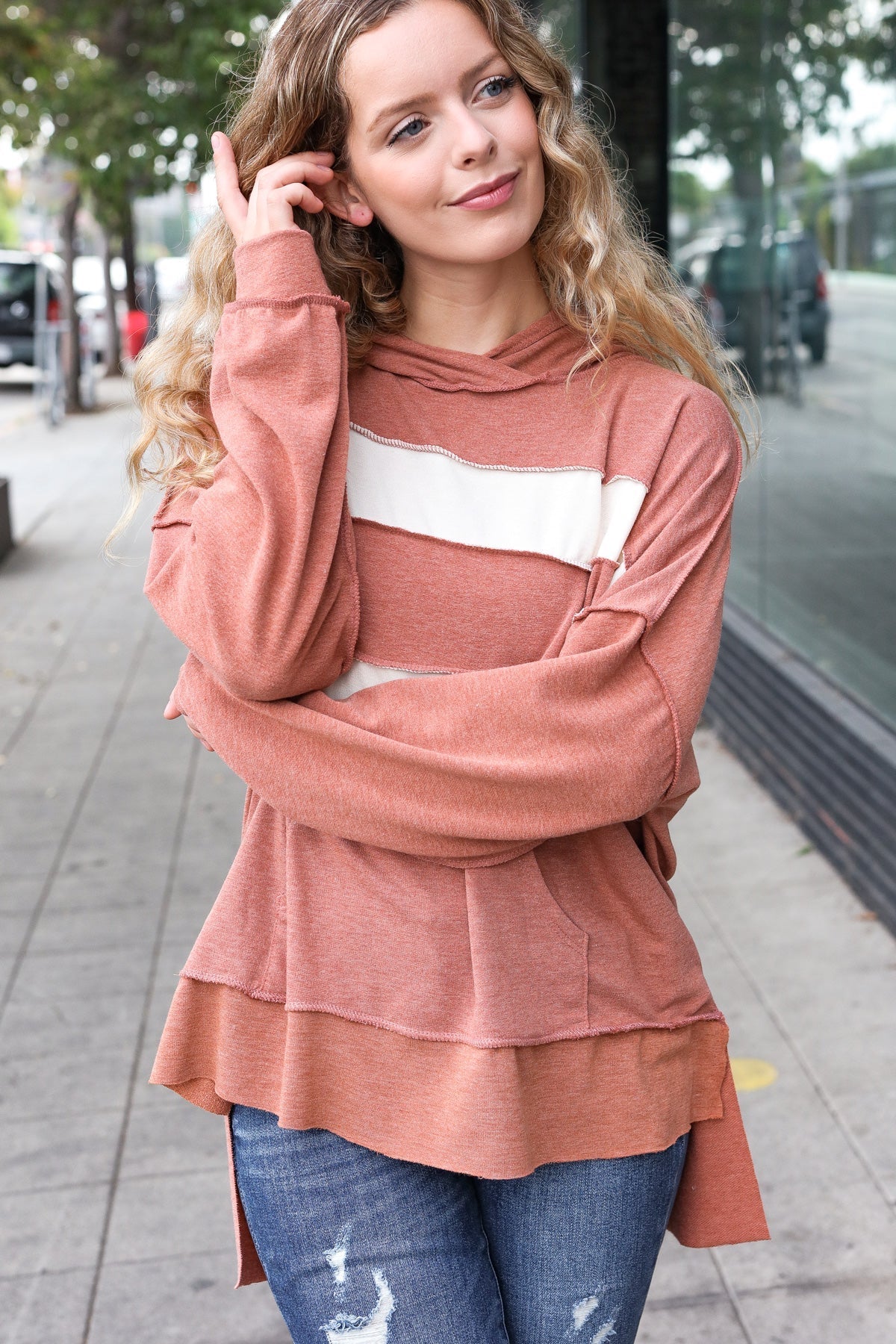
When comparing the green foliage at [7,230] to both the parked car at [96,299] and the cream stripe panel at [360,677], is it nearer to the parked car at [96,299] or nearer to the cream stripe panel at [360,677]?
the parked car at [96,299]

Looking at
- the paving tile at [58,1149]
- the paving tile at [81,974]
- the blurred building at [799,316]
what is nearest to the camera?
the paving tile at [58,1149]

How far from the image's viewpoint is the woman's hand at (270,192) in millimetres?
1604

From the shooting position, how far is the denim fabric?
1.55m

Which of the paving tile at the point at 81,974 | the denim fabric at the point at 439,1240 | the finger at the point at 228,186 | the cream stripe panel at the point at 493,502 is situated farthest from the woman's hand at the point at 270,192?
the paving tile at the point at 81,974

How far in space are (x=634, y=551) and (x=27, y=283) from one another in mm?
27012

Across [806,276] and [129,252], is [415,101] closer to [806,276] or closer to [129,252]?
[806,276]

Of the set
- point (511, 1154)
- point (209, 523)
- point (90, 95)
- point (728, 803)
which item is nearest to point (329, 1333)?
point (511, 1154)

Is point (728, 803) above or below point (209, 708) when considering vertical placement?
below

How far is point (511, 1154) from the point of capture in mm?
1491

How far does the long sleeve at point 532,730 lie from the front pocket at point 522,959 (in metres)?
0.04

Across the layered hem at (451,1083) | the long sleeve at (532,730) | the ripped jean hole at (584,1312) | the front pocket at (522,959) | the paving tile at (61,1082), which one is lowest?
the paving tile at (61,1082)

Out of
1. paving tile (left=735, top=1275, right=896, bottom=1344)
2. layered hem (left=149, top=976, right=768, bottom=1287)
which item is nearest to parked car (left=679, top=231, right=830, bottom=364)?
paving tile (left=735, top=1275, right=896, bottom=1344)

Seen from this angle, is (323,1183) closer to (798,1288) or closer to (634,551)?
(634,551)

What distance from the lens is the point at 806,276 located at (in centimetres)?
563
